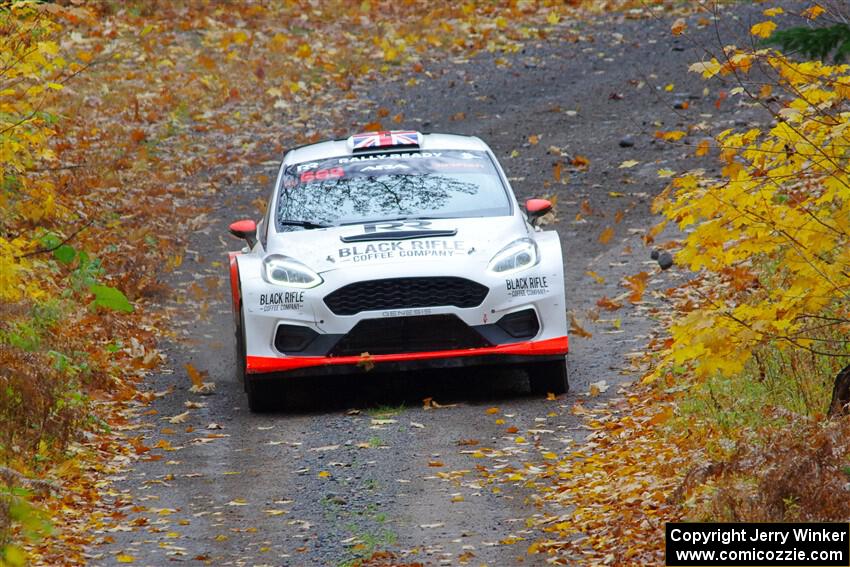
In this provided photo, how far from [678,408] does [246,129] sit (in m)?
12.4

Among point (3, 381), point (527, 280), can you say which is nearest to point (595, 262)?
point (527, 280)

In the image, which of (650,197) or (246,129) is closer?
(650,197)

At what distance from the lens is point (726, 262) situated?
653cm

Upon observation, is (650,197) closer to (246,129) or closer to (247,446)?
(246,129)

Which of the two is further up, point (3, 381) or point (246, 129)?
point (3, 381)

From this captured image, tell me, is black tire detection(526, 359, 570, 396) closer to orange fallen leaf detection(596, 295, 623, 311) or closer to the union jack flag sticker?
the union jack flag sticker

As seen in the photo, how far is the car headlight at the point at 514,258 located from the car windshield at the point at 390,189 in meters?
0.58

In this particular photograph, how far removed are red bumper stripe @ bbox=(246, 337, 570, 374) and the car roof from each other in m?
2.32

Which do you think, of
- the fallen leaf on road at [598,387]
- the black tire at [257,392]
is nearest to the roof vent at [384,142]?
the black tire at [257,392]

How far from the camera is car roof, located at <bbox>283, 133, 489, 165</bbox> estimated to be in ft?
35.9

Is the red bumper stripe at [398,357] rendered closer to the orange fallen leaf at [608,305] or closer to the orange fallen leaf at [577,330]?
the orange fallen leaf at [577,330]

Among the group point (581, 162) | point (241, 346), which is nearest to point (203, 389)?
point (241, 346)

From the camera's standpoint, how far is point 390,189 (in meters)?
10.4

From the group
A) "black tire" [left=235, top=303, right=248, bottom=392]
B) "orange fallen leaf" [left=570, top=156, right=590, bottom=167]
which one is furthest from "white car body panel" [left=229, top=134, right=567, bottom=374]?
"orange fallen leaf" [left=570, top=156, right=590, bottom=167]
